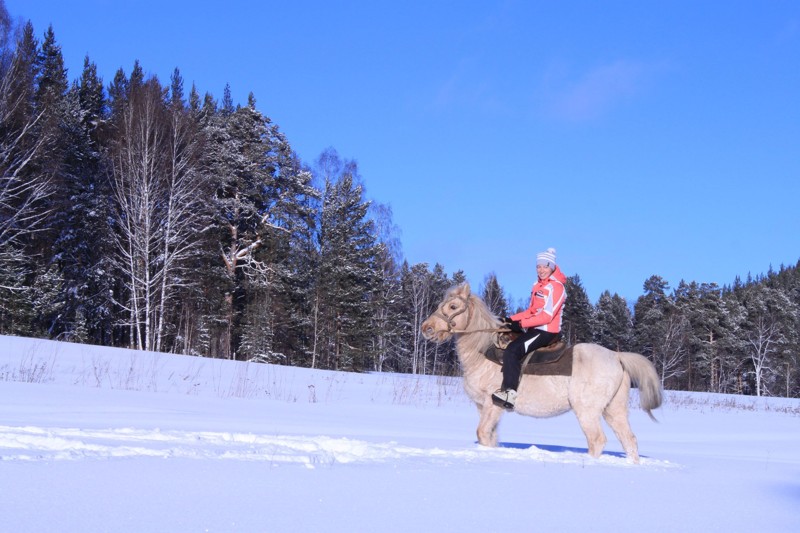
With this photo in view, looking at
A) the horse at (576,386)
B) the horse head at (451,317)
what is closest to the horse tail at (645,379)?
the horse at (576,386)

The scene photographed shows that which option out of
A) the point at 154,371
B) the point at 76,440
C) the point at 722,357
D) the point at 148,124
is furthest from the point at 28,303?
the point at 722,357

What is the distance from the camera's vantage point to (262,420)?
9.88m

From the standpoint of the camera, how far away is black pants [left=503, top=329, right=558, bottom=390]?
23.8ft

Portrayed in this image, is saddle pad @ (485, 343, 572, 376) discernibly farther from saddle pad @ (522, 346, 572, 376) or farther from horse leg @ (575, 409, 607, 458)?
horse leg @ (575, 409, 607, 458)

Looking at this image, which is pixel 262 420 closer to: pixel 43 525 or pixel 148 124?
pixel 43 525

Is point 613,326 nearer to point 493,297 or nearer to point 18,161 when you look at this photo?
point 493,297

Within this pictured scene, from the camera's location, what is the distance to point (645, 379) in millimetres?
7426

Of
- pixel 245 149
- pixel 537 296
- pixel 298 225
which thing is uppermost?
pixel 245 149

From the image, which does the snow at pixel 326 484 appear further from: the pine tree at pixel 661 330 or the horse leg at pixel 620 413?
the pine tree at pixel 661 330

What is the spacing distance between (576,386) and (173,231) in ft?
85.8

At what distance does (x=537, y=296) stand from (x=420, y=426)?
4.24 m

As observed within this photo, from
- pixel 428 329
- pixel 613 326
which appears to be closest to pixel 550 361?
pixel 428 329

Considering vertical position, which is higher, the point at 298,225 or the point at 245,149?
the point at 245,149

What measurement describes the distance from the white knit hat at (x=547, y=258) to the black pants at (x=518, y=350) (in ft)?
2.41
